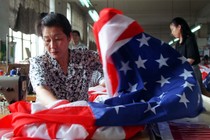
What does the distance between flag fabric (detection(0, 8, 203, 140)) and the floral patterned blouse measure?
1.50 ft

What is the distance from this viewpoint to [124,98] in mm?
1113

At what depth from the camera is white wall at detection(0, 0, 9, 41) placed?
5.31 metres

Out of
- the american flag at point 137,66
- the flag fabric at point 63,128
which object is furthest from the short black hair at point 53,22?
the flag fabric at point 63,128

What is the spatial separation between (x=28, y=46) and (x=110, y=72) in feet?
21.9

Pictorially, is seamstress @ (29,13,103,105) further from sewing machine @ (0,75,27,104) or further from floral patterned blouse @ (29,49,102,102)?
sewing machine @ (0,75,27,104)

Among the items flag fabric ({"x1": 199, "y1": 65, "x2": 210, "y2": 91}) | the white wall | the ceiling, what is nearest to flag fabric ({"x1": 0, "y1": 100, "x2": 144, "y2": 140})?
the white wall

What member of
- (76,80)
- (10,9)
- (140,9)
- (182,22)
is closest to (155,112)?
(76,80)

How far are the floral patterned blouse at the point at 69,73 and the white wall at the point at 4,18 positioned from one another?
3.81m

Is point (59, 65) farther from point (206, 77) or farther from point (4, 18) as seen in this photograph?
point (206, 77)

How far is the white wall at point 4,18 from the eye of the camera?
531 centimetres

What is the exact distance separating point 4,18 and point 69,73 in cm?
416

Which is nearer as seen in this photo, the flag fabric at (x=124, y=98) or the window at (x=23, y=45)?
the flag fabric at (x=124, y=98)

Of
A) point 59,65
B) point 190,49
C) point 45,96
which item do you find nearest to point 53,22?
point 59,65

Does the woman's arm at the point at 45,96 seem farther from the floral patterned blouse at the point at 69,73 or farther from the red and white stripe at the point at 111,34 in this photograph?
the red and white stripe at the point at 111,34
